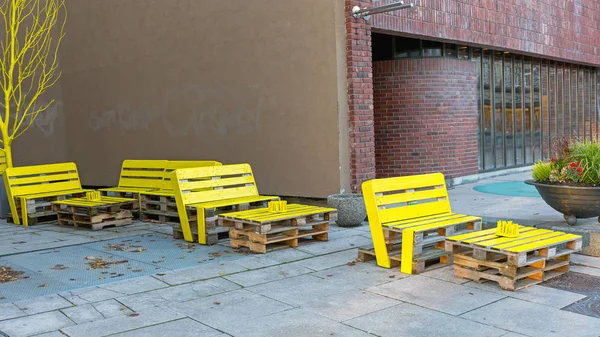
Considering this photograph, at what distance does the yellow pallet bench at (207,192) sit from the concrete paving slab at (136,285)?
71.1 inches

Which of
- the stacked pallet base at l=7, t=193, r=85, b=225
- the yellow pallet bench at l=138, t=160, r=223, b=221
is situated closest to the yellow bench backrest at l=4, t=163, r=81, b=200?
the stacked pallet base at l=7, t=193, r=85, b=225

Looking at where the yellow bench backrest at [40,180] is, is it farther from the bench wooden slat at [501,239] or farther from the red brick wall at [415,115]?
the bench wooden slat at [501,239]

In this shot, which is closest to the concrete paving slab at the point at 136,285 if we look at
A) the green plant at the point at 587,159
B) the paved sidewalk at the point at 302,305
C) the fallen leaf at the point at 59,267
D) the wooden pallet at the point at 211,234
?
the paved sidewalk at the point at 302,305

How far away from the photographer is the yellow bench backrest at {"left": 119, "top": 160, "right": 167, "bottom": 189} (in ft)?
36.8

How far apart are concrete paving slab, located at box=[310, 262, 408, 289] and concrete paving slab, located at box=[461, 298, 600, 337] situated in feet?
3.95

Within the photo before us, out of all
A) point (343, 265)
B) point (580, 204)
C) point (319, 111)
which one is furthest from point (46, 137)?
point (580, 204)

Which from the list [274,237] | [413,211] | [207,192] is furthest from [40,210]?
[413,211]

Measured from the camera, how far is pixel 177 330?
4.93m

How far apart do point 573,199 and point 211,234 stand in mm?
4356

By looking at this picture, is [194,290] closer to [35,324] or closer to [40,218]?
[35,324]

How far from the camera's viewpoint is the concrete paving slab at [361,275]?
6.24 meters

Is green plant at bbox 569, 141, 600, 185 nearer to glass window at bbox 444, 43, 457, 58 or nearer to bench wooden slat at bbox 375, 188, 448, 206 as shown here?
bench wooden slat at bbox 375, 188, 448, 206

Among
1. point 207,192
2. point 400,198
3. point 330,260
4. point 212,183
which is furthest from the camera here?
point 212,183

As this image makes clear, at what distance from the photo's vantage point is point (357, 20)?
10.0m
